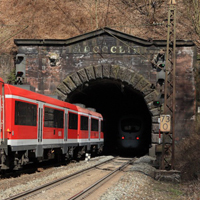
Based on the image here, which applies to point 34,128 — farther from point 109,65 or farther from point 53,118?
point 109,65

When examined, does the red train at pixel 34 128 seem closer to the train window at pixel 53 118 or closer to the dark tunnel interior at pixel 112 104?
the train window at pixel 53 118

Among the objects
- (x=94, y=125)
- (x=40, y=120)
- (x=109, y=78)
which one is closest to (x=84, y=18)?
(x=109, y=78)

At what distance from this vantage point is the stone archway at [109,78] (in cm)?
2862

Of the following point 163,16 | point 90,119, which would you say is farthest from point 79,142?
point 163,16

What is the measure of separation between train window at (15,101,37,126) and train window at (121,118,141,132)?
20.6 metres

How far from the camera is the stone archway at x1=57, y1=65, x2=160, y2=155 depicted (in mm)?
28625

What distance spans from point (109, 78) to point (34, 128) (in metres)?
13.4

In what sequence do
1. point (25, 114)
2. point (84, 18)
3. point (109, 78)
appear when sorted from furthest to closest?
point (84, 18) → point (109, 78) → point (25, 114)

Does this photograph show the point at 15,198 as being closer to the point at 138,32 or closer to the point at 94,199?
the point at 94,199

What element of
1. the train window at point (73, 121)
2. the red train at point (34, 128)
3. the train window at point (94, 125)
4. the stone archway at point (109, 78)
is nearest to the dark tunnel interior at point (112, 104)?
the train window at point (94, 125)

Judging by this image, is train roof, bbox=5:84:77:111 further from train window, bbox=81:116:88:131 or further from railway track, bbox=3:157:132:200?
train window, bbox=81:116:88:131

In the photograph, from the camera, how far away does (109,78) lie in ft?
95.8

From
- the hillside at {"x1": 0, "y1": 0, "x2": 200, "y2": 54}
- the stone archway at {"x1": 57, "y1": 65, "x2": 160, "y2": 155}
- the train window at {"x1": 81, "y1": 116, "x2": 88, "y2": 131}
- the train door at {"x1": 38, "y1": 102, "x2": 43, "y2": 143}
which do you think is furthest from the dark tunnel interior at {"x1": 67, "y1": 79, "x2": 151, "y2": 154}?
the train door at {"x1": 38, "y1": 102, "x2": 43, "y2": 143}

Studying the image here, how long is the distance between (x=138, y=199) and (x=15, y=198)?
10.8 feet
